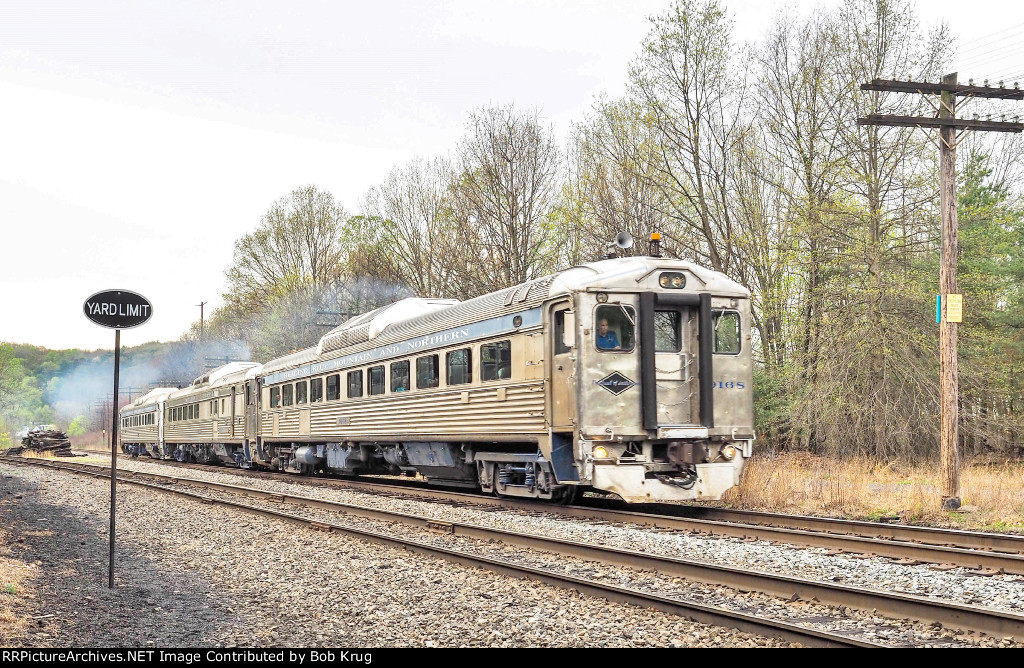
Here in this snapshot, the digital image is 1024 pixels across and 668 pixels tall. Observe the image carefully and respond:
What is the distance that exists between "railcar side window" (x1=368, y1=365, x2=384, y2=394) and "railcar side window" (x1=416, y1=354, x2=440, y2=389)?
6.07ft

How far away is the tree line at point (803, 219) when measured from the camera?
826 inches

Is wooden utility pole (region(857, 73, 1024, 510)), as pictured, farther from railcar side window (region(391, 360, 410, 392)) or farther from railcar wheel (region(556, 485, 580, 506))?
railcar side window (region(391, 360, 410, 392))

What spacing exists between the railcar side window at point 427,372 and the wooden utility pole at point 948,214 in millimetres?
7810

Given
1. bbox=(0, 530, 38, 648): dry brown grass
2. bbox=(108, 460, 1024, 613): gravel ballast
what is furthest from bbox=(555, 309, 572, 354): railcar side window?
bbox=(0, 530, 38, 648): dry brown grass

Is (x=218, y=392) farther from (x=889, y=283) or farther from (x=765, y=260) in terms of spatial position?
(x=889, y=283)

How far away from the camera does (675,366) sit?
12.6 meters

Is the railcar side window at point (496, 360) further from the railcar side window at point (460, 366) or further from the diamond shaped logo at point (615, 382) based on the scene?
the diamond shaped logo at point (615, 382)

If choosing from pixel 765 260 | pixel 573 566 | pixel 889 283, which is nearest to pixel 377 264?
pixel 765 260

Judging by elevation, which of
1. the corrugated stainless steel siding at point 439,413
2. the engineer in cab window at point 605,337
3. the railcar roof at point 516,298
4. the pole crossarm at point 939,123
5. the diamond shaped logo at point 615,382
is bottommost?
the corrugated stainless steel siding at point 439,413

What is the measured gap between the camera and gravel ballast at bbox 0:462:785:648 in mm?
6262

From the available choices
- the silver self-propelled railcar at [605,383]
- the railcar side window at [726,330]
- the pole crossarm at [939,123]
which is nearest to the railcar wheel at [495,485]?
the silver self-propelled railcar at [605,383]

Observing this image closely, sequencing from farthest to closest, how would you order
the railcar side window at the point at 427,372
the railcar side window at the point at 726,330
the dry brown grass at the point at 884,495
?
1. the railcar side window at the point at 427,372
2. the railcar side window at the point at 726,330
3. the dry brown grass at the point at 884,495

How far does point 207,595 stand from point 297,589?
76 cm

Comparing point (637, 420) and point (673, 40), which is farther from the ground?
point (673, 40)
